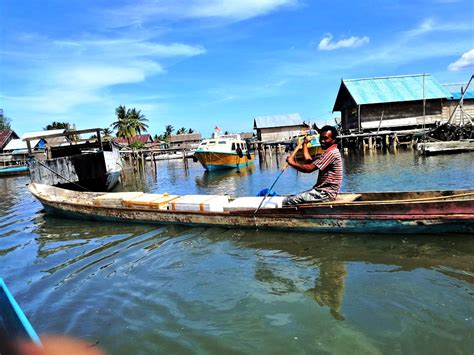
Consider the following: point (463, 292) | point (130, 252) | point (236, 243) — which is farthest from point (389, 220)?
point (130, 252)

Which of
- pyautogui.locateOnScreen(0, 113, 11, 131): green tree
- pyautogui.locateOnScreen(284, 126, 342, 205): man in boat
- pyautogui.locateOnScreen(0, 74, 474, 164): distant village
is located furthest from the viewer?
pyautogui.locateOnScreen(0, 113, 11, 131): green tree

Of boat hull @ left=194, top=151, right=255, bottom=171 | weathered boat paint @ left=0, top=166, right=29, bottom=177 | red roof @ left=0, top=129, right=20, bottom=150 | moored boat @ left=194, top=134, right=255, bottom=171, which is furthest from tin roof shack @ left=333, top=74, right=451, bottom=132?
red roof @ left=0, top=129, right=20, bottom=150

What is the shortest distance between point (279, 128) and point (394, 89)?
21445 millimetres

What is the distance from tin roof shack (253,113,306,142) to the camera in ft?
180

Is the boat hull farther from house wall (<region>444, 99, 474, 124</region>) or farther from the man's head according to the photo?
house wall (<region>444, 99, 474, 124</region>)

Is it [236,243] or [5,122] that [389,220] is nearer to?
[236,243]

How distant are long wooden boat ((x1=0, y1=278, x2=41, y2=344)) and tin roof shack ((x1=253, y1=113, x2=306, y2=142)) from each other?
52480mm

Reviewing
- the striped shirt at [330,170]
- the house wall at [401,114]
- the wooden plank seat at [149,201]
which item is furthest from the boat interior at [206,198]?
the house wall at [401,114]

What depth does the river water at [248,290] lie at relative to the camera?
4.09 m

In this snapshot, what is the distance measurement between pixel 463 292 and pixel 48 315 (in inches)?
222

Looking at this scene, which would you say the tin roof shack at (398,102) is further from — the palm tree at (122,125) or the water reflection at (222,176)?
the palm tree at (122,125)

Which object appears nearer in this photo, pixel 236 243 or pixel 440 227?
pixel 440 227

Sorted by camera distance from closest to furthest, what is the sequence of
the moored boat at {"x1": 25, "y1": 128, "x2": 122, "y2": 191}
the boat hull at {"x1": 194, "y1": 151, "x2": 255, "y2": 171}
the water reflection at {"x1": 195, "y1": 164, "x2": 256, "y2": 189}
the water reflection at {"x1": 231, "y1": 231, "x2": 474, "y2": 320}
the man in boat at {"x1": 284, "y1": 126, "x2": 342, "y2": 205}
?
the water reflection at {"x1": 231, "y1": 231, "x2": 474, "y2": 320} → the man in boat at {"x1": 284, "y1": 126, "x2": 342, "y2": 205} → the moored boat at {"x1": 25, "y1": 128, "x2": 122, "y2": 191} → the water reflection at {"x1": 195, "y1": 164, "x2": 256, "y2": 189} → the boat hull at {"x1": 194, "y1": 151, "x2": 255, "y2": 171}

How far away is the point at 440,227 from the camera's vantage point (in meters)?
6.64
